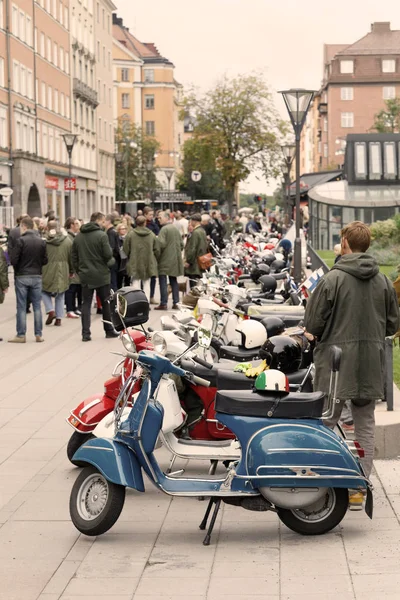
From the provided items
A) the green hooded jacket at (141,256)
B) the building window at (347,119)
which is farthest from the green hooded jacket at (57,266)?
the building window at (347,119)

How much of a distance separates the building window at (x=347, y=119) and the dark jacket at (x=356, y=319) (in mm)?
119530

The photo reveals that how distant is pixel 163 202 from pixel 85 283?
6880 cm

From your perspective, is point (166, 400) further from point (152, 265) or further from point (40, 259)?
point (152, 265)

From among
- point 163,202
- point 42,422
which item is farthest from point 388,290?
point 163,202

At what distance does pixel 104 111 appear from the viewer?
284 feet

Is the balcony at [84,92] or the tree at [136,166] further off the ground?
the balcony at [84,92]

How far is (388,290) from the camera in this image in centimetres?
727

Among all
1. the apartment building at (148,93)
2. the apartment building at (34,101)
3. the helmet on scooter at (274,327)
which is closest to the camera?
the helmet on scooter at (274,327)

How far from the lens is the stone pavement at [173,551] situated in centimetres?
568

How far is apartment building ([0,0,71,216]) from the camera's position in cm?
5369

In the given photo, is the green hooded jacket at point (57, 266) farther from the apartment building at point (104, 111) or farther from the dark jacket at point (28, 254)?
the apartment building at point (104, 111)

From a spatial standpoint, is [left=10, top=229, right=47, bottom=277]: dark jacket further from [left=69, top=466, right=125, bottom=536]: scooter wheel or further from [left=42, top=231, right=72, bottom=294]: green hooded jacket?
[left=69, top=466, right=125, bottom=536]: scooter wheel

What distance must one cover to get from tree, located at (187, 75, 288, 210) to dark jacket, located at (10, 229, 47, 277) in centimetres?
5305

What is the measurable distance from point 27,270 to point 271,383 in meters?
10.4
